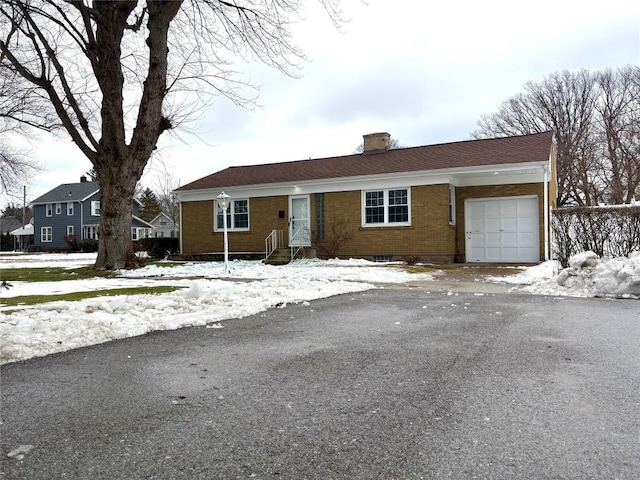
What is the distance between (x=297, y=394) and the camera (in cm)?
340

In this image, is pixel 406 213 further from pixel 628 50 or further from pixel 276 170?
pixel 628 50

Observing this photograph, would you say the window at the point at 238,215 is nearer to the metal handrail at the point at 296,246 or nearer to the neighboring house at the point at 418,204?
the neighboring house at the point at 418,204

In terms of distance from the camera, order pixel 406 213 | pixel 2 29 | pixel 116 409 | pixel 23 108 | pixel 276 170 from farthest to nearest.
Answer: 1. pixel 276 170
2. pixel 23 108
3. pixel 406 213
4. pixel 2 29
5. pixel 116 409

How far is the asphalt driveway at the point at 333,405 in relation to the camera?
7.74ft

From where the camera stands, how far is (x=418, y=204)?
1733 cm

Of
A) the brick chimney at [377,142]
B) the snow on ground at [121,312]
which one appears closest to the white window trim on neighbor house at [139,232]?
the brick chimney at [377,142]

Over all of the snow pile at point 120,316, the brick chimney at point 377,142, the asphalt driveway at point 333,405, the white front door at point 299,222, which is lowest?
the asphalt driveway at point 333,405

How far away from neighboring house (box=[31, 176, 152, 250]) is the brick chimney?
31.5 meters

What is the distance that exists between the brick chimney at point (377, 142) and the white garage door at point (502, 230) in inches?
203

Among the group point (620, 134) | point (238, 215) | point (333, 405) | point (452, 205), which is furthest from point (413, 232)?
point (620, 134)

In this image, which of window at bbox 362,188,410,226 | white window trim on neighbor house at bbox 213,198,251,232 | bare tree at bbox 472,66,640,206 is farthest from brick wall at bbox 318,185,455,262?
bare tree at bbox 472,66,640,206

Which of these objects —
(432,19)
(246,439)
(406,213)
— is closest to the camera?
(246,439)

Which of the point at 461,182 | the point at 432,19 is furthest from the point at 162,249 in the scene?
the point at 432,19

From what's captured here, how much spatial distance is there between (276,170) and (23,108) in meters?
10.7
